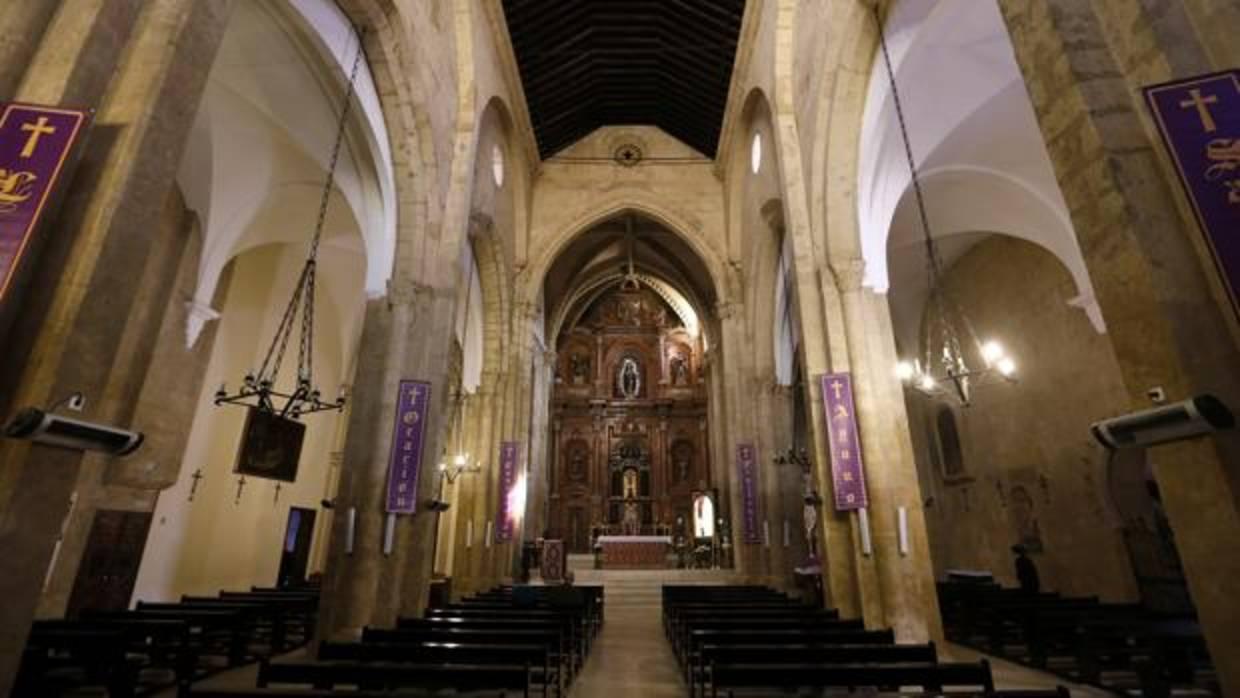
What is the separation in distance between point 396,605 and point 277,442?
3.11 metres

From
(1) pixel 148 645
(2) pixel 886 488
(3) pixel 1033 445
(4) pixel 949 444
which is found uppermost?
(4) pixel 949 444

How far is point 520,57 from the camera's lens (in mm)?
12969

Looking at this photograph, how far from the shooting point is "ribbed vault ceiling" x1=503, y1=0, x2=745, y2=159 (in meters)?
12.2

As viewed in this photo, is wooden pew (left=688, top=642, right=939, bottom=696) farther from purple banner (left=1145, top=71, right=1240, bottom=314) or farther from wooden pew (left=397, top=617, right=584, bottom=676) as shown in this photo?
purple banner (left=1145, top=71, right=1240, bottom=314)

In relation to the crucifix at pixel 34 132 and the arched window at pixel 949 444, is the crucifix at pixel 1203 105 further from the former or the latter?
the arched window at pixel 949 444

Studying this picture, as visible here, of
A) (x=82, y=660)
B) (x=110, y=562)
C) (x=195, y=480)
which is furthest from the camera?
(x=195, y=480)

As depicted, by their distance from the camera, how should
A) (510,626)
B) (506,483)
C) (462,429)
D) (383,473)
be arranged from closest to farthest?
1. (510,626)
2. (383,473)
3. (506,483)
4. (462,429)

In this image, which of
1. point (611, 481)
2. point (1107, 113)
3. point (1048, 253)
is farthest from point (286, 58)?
point (611, 481)

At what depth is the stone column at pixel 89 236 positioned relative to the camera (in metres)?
2.65

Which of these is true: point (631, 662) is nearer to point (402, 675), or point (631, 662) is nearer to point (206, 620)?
point (402, 675)

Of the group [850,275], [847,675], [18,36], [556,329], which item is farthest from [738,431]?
[18,36]

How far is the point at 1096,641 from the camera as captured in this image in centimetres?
558

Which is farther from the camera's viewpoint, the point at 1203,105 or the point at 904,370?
the point at 904,370

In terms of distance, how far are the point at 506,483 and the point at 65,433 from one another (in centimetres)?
1038
